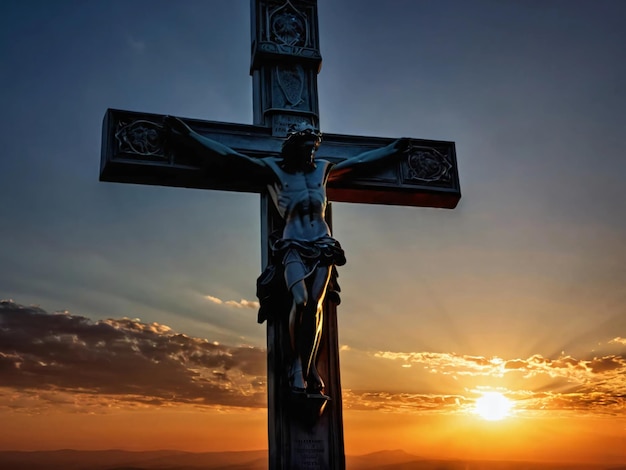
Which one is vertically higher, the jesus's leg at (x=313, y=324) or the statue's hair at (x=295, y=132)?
the statue's hair at (x=295, y=132)

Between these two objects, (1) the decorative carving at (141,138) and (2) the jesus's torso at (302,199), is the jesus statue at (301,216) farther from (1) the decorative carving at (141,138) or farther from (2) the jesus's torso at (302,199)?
(1) the decorative carving at (141,138)

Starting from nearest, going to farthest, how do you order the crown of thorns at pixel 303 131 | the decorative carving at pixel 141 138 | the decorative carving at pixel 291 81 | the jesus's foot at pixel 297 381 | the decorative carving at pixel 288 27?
the jesus's foot at pixel 297 381 < the crown of thorns at pixel 303 131 < the decorative carving at pixel 141 138 < the decorative carving at pixel 291 81 < the decorative carving at pixel 288 27

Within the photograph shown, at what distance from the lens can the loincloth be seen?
5719 millimetres

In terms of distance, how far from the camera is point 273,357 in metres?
5.87

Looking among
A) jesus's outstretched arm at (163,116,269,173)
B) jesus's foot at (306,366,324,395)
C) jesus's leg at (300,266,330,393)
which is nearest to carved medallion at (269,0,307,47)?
jesus's outstretched arm at (163,116,269,173)

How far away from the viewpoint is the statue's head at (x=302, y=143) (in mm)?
6180

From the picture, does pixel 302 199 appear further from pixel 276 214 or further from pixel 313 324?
pixel 313 324

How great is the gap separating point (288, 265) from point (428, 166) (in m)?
2.02

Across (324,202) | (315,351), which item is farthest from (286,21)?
(315,351)

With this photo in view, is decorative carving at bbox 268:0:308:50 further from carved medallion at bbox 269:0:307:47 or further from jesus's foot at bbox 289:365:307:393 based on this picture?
jesus's foot at bbox 289:365:307:393

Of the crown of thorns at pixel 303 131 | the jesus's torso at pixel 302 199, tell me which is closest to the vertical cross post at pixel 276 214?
the jesus's torso at pixel 302 199

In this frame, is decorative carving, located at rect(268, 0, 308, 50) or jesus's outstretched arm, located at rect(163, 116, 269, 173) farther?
decorative carving, located at rect(268, 0, 308, 50)

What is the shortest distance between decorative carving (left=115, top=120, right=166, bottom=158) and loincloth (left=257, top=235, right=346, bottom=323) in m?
1.31

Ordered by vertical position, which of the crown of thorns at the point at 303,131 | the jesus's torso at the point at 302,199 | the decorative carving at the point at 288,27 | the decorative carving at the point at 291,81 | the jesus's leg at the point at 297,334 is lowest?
the jesus's leg at the point at 297,334
